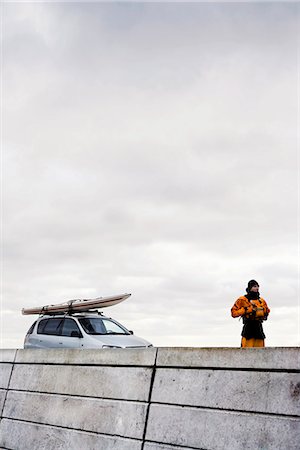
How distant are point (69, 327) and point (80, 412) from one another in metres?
7.14

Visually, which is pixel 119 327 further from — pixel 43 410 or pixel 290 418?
pixel 290 418

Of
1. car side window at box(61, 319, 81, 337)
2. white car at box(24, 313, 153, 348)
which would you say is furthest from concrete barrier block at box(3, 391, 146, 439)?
car side window at box(61, 319, 81, 337)

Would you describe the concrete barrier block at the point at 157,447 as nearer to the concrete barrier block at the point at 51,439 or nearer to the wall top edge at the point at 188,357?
the concrete barrier block at the point at 51,439

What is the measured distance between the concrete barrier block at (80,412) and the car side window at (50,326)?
19.0 ft

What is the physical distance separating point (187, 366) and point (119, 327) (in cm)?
825

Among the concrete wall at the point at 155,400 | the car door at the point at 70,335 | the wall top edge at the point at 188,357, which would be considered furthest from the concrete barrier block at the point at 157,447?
the car door at the point at 70,335

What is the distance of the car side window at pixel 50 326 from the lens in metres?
15.6

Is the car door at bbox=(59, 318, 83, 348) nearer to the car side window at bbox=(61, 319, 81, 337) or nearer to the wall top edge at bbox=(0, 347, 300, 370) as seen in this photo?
the car side window at bbox=(61, 319, 81, 337)

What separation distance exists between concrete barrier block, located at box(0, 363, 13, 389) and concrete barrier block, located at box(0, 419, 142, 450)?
2.45ft

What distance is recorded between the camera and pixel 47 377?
359 inches

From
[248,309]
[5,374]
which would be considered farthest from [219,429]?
[5,374]

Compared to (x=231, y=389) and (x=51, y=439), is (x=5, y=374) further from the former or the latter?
(x=231, y=389)

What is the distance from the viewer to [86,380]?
831cm

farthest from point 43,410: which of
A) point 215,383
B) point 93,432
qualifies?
point 215,383
